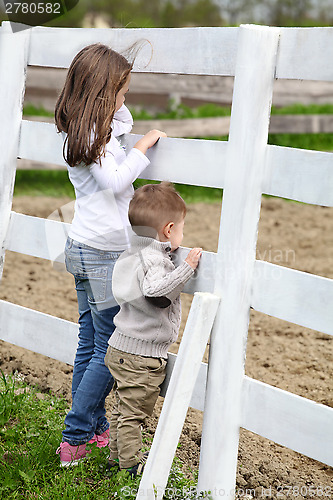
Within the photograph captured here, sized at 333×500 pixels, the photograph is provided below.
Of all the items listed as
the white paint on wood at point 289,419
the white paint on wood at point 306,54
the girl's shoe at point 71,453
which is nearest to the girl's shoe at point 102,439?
the girl's shoe at point 71,453

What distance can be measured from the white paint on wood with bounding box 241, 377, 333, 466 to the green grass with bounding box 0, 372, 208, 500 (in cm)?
40

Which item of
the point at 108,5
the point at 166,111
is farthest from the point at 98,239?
the point at 108,5

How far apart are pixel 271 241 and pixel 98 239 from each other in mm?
4032

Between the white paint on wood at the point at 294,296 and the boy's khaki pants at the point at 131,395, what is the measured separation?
0.48 meters

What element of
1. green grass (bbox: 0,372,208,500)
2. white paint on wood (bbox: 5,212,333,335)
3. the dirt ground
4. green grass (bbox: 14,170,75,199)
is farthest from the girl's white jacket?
green grass (bbox: 14,170,75,199)

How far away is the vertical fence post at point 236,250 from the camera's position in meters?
2.15

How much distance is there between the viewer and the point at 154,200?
2336 mm

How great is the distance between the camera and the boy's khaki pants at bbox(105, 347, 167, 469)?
7.86 feet

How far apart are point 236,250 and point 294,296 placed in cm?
25

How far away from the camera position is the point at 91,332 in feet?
8.97

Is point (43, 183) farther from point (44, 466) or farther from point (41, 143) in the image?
point (44, 466)

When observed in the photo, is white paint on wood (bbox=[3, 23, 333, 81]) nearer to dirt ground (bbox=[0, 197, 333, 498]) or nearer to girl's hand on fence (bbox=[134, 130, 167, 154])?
girl's hand on fence (bbox=[134, 130, 167, 154])

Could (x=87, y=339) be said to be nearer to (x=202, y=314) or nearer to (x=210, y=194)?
(x=202, y=314)

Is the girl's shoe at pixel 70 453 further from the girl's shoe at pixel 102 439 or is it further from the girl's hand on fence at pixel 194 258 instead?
the girl's hand on fence at pixel 194 258
